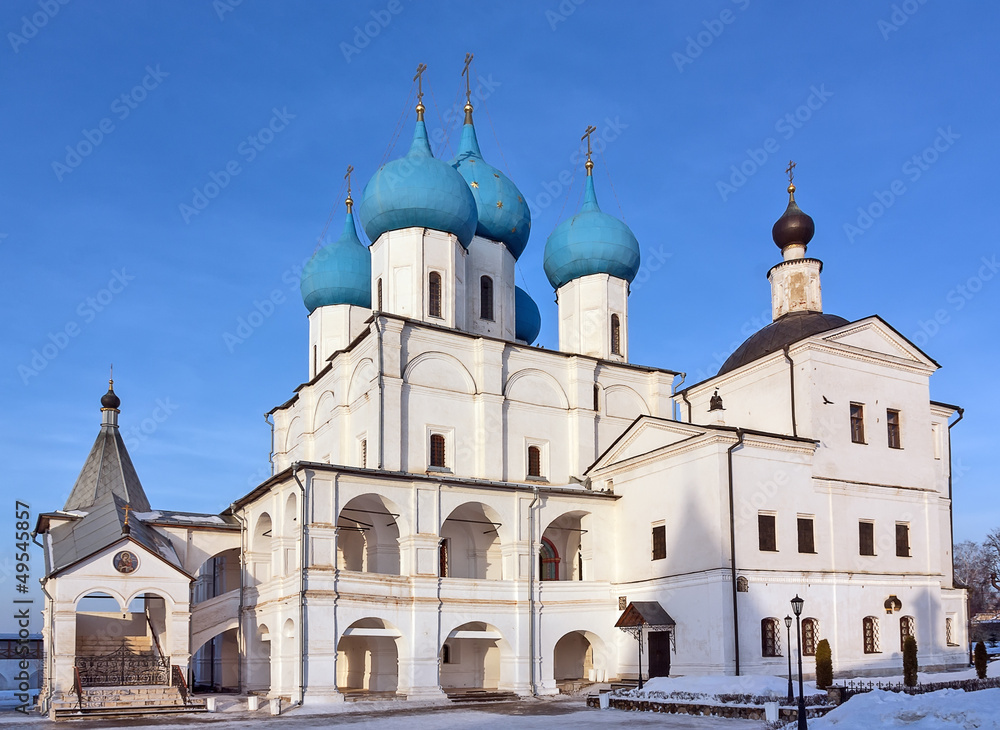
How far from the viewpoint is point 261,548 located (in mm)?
25203

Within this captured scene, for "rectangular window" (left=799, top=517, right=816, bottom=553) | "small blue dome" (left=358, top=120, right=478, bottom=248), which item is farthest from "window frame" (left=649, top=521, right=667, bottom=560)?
"small blue dome" (left=358, top=120, right=478, bottom=248)

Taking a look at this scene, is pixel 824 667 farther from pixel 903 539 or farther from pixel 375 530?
pixel 375 530

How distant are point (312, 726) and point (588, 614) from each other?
28.4 feet

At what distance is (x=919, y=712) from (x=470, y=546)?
43.4ft

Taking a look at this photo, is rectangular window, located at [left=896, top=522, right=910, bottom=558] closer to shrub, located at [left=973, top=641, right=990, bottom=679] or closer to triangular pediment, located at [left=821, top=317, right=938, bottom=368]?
shrub, located at [left=973, top=641, right=990, bottom=679]

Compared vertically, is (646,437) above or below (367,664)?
above

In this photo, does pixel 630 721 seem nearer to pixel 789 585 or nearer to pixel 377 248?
pixel 789 585

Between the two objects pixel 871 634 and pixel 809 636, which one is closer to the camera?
pixel 809 636

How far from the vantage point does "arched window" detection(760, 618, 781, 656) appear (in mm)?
21844

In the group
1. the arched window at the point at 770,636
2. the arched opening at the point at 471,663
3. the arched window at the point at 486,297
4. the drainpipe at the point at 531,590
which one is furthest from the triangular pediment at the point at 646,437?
the arched opening at the point at 471,663

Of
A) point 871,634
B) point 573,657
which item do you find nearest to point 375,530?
point 573,657

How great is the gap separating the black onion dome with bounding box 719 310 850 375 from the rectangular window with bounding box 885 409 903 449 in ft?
8.74

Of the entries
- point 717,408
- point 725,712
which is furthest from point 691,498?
point 725,712

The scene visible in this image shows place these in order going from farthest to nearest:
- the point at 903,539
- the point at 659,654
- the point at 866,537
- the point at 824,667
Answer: the point at 903,539 → the point at 866,537 → the point at 659,654 → the point at 824,667
